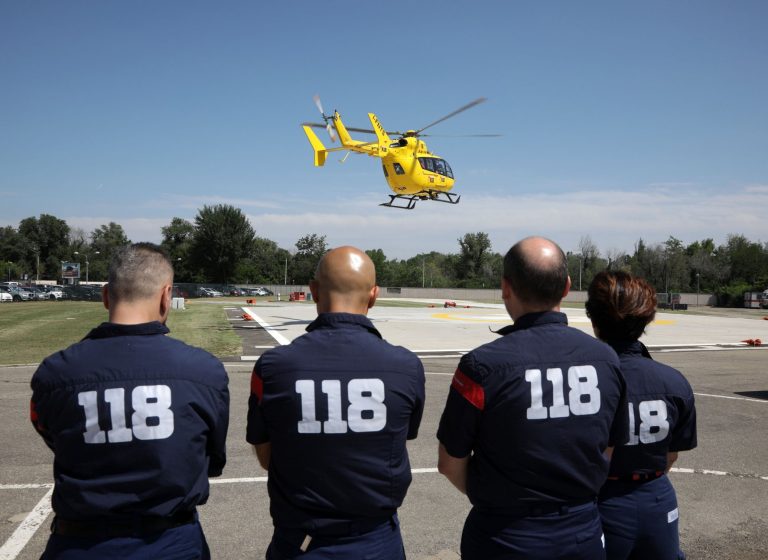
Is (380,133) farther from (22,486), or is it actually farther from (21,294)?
(21,294)

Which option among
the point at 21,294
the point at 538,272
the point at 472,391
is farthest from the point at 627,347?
the point at 21,294

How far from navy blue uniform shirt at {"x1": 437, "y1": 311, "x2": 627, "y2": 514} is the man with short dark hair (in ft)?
3.70

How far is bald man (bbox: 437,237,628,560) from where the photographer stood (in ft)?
8.13

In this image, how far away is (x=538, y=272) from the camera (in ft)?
8.64

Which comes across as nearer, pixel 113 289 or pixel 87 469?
pixel 87 469

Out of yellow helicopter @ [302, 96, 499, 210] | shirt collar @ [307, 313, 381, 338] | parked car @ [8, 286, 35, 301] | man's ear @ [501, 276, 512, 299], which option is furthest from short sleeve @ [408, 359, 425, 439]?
parked car @ [8, 286, 35, 301]

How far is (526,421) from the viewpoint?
249cm

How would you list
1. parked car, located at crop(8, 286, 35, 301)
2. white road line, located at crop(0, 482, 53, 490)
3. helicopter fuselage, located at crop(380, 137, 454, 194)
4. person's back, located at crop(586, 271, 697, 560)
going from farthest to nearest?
1. parked car, located at crop(8, 286, 35, 301)
2. helicopter fuselage, located at crop(380, 137, 454, 194)
3. white road line, located at crop(0, 482, 53, 490)
4. person's back, located at crop(586, 271, 697, 560)

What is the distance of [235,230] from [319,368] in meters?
106

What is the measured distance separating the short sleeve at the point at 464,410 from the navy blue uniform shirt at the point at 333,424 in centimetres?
19

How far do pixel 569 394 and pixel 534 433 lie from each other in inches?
9.1

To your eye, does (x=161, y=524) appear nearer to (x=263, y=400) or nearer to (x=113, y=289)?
(x=263, y=400)

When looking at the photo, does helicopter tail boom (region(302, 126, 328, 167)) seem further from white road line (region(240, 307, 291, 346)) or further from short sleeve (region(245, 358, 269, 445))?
short sleeve (region(245, 358, 269, 445))

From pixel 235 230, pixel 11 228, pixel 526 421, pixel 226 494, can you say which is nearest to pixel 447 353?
pixel 226 494
